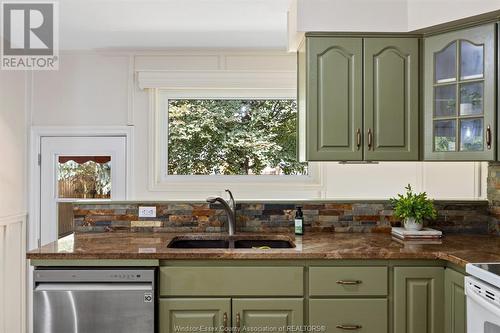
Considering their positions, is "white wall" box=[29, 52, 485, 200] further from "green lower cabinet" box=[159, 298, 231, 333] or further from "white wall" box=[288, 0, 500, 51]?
"green lower cabinet" box=[159, 298, 231, 333]

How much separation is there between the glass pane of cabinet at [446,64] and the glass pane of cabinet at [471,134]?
0.27 meters

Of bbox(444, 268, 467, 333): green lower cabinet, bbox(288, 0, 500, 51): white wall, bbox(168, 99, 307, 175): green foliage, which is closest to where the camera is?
bbox(444, 268, 467, 333): green lower cabinet

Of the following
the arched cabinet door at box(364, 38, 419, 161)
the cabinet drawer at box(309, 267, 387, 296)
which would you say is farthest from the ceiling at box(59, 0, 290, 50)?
the cabinet drawer at box(309, 267, 387, 296)

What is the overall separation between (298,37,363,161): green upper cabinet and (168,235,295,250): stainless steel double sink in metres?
0.58

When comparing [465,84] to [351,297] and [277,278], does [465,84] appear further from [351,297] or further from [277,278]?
[277,278]

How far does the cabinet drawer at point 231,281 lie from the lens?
2127mm

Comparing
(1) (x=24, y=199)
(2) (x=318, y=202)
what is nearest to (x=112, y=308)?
(2) (x=318, y=202)

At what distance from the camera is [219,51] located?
3641mm

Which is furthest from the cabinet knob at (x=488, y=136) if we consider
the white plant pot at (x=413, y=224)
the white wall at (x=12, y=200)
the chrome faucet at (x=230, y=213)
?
the white wall at (x=12, y=200)

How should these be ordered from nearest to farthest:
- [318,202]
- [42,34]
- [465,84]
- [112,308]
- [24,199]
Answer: [112,308] → [465,84] → [318,202] → [42,34] → [24,199]

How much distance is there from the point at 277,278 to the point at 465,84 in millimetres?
1529

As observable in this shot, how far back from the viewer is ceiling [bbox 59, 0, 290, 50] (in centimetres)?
271

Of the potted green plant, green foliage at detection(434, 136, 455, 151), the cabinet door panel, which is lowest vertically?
the potted green plant

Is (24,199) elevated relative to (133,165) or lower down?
lower down
